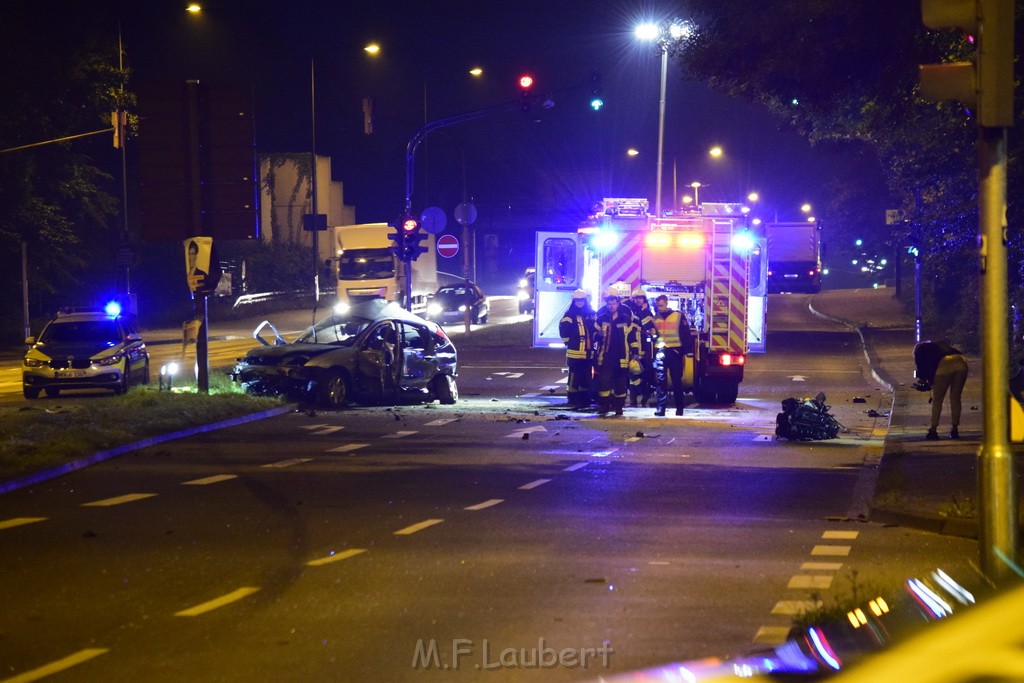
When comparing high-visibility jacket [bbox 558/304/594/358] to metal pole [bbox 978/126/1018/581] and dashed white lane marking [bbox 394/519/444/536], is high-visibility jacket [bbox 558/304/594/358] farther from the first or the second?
metal pole [bbox 978/126/1018/581]

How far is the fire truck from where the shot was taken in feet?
74.2

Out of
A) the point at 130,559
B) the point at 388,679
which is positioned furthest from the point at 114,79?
the point at 388,679

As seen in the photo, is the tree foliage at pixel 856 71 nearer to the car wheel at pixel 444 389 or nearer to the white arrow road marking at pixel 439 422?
the white arrow road marking at pixel 439 422

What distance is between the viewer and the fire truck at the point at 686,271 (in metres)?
22.6

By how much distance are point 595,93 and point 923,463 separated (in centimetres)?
1467

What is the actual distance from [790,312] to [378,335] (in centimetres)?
3956

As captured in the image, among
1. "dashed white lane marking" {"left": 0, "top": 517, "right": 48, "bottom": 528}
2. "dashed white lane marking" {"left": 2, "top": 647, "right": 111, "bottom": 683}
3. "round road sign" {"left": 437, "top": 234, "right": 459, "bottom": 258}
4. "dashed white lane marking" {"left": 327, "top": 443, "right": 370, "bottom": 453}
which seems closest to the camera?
"dashed white lane marking" {"left": 2, "top": 647, "right": 111, "bottom": 683}

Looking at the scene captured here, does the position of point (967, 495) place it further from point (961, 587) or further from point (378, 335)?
point (378, 335)

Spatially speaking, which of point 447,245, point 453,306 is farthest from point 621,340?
point 453,306

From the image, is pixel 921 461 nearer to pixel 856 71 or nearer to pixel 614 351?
pixel 856 71

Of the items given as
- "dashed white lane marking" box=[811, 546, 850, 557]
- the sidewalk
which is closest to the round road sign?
the sidewalk

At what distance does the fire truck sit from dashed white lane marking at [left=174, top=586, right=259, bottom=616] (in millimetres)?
14536

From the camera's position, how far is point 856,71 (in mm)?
19172

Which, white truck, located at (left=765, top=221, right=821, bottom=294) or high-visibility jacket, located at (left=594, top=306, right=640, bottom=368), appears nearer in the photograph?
high-visibility jacket, located at (left=594, top=306, right=640, bottom=368)
